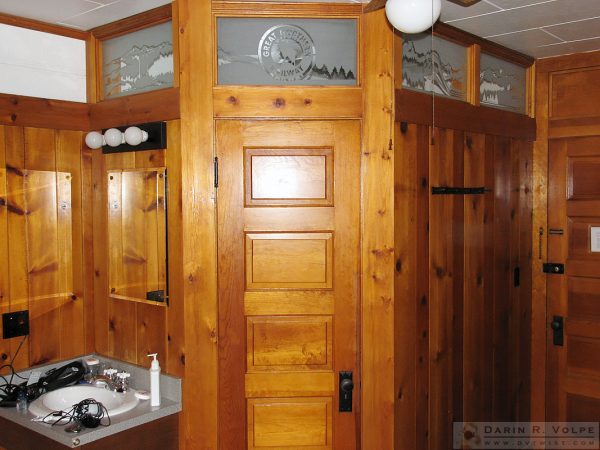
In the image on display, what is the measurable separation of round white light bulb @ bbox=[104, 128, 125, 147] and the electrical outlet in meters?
0.89

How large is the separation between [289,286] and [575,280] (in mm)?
1912

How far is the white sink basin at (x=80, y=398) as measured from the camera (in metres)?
2.59

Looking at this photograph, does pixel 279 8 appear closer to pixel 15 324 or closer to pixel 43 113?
pixel 43 113

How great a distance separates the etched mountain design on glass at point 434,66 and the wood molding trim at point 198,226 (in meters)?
0.89

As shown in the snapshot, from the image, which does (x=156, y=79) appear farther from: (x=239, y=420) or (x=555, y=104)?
(x=555, y=104)

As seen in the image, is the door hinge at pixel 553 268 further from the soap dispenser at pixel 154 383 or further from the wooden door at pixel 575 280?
the soap dispenser at pixel 154 383

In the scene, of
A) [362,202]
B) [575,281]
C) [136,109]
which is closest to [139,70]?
[136,109]

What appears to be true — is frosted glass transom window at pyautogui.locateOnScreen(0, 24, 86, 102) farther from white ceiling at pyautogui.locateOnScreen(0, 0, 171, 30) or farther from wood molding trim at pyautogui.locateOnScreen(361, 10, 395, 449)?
wood molding trim at pyautogui.locateOnScreen(361, 10, 395, 449)

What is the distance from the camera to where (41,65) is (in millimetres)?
2805

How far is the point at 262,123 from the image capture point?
2527mm

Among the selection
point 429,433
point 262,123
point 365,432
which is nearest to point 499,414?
point 429,433

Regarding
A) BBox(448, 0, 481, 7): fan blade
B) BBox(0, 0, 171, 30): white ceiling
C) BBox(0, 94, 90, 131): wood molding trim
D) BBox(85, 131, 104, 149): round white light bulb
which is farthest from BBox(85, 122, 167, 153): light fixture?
BBox(448, 0, 481, 7): fan blade

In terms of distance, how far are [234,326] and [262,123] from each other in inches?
34.6

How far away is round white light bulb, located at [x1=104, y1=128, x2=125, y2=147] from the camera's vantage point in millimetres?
2775
